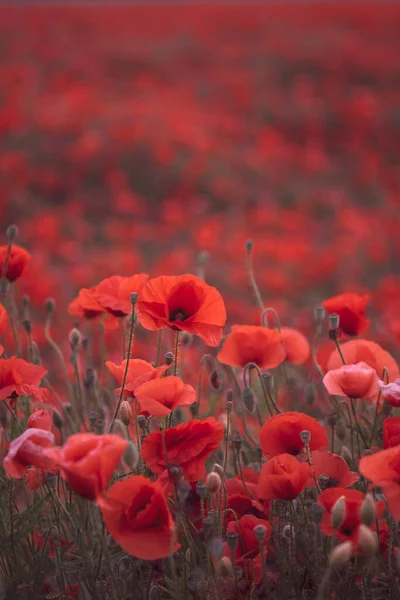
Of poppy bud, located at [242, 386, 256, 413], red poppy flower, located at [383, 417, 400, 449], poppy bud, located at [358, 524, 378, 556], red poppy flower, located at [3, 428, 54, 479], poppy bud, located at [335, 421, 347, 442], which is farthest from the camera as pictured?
poppy bud, located at [335, 421, 347, 442]

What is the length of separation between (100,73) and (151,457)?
26.3 feet

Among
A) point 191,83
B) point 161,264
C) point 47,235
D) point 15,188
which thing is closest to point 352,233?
point 161,264

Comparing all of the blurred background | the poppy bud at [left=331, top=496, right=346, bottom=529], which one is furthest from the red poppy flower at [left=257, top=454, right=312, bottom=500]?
the blurred background

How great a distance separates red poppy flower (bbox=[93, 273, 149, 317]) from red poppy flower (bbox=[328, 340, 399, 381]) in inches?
14.8

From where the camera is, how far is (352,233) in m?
5.16

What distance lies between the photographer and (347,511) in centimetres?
100

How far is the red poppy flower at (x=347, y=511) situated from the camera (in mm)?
1004

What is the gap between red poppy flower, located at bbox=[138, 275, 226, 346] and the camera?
1136 mm

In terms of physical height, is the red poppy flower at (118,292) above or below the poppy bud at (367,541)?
above

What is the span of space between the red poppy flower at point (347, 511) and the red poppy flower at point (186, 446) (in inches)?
6.8

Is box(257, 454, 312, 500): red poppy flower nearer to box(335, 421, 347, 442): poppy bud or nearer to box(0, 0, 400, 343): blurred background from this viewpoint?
box(335, 421, 347, 442): poppy bud

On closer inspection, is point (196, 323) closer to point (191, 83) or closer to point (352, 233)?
point (352, 233)

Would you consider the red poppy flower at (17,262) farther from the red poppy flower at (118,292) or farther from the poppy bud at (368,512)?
the poppy bud at (368,512)

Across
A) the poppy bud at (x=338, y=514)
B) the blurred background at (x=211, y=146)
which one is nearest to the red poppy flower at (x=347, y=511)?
the poppy bud at (x=338, y=514)
